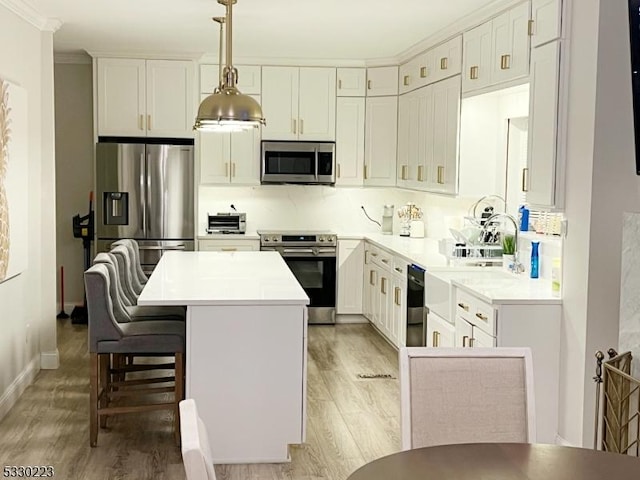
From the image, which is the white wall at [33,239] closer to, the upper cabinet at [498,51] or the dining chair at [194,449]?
the upper cabinet at [498,51]

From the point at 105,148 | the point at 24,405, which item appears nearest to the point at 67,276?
the point at 105,148

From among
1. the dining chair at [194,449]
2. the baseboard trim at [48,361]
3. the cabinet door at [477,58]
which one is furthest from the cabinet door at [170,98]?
the dining chair at [194,449]

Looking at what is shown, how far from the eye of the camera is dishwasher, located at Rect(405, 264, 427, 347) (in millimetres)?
6027

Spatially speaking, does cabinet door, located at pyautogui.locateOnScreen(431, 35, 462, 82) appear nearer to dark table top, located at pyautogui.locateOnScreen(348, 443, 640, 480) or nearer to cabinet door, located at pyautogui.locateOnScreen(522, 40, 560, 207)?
cabinet door, located at pyautogui.locateOnScreen(522, 40, 560, 207)

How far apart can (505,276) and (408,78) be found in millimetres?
3136

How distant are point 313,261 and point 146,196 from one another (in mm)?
1719

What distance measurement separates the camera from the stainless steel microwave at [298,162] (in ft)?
26.7

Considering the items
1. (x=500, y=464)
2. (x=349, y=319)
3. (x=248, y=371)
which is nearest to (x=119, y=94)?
(x=349, y=319)

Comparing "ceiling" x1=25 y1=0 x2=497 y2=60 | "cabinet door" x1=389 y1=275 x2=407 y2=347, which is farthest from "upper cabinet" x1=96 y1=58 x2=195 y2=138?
"cabinet door" x1=389 y1=275 x2=407 y2=347

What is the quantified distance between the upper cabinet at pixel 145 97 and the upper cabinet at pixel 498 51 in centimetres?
304

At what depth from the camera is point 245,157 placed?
26.9 feet

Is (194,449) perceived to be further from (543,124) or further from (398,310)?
(398,310)

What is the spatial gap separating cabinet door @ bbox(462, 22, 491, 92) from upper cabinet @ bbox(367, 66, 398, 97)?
7.12ft

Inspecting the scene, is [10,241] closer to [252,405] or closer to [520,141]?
[252,405]
